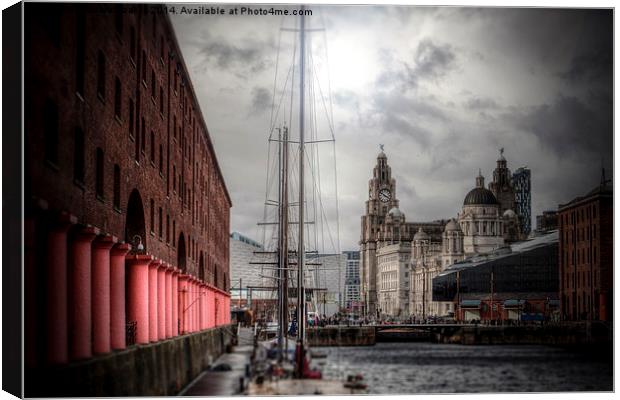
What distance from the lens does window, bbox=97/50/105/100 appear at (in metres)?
29.1

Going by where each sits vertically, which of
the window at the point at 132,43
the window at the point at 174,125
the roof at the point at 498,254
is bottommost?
the roof at the point at 498,254

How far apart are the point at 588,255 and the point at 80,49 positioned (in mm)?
23525

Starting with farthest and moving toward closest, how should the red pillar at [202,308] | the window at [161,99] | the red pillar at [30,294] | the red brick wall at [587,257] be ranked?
the red pillar at [202,308] → the window at [161,99] → the red brick wall at [587,257] → the red pillar at [30,294]

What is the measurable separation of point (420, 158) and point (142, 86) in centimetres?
1068

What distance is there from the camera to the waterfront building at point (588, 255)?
34.8 m

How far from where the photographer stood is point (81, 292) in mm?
25156

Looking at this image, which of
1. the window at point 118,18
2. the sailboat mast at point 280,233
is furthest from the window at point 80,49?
the sailboat mast at point 280,233

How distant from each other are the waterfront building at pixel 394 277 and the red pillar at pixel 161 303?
405ft

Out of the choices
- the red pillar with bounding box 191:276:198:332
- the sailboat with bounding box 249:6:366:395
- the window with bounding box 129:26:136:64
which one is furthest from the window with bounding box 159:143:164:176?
the red pillar with bounding box 191:276:198:332

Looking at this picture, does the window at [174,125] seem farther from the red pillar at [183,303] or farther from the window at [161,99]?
the red pillar at [183,303]

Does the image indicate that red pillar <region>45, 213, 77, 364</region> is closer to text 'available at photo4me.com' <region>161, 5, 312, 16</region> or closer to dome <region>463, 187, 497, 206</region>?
text 'available at photo4me.com' <region>161, 5, 312, 16</region>

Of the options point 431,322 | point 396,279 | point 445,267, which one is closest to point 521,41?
point 431,322

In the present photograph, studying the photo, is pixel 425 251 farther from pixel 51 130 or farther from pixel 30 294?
pixel 30 294

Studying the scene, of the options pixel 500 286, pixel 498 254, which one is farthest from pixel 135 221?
pixel 498 254
